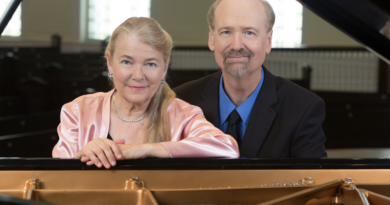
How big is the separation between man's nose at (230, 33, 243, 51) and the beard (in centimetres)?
2

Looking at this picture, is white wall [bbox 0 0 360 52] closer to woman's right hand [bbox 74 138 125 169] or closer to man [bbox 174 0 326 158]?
man [bbox 174 0 326 158]

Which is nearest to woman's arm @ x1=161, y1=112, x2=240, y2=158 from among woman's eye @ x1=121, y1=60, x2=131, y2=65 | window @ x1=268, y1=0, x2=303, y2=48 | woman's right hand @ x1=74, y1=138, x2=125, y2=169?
woman's right hand @ x1=74, y1=138, x2=125, y2=169

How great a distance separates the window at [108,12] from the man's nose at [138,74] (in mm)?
10910

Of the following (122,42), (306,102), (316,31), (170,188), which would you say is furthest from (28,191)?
(316,31)

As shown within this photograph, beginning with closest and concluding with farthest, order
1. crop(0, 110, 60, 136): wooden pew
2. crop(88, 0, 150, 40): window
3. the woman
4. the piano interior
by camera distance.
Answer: the piano interior → the woman → crop(0, 110, 60, 136): wooden pew → crop(88, 0, 150, 40): window

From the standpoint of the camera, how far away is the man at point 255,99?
2.06 metres

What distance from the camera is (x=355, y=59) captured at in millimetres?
7992

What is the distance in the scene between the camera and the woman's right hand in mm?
1264

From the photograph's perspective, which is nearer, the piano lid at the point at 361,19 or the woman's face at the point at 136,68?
the piano lid at the point at 361,19

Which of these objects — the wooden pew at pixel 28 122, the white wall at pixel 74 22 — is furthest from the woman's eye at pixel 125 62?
the white wall at pixel 74 22

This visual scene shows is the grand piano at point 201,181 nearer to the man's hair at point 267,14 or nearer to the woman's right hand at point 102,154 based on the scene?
the woman's right hand at point 102,154

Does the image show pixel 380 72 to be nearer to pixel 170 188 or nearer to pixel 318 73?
pixel 318 73

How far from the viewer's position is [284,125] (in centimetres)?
206

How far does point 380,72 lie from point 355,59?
1.73ft
